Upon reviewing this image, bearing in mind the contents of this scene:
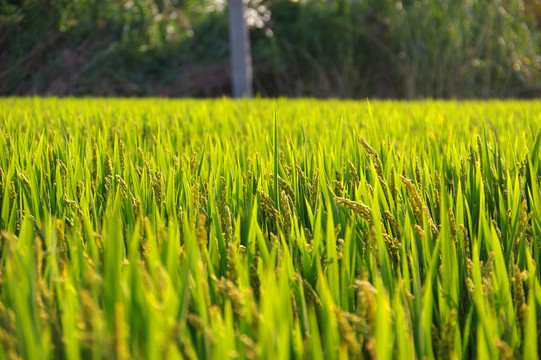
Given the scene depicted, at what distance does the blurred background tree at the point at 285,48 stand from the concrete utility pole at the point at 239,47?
8.27 ft

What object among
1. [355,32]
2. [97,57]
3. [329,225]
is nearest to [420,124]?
[329,225]

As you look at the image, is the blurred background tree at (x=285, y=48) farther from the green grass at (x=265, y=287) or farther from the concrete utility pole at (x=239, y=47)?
the green grass at (x=265, y=287)

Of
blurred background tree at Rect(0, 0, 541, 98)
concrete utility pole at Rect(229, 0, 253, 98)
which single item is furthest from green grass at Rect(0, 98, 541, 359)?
blurred background tree at Rect(0, 0, 541, 98)

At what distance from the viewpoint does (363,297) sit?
20.4 inches

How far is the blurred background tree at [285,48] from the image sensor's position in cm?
830

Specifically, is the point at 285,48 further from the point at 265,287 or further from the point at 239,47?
the point at 265,287

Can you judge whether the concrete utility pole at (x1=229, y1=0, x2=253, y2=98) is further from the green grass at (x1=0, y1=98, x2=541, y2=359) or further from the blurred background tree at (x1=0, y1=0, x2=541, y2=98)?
the green grass at (x1=0, y1=98, x2=541, y2=359)

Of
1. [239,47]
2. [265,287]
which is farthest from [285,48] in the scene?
[265,287]

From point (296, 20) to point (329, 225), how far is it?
398 inches

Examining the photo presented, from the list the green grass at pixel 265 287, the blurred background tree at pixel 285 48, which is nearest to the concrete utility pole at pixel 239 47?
the blurred background tree at pixel 285 48

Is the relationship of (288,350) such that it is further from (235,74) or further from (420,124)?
(235,74)

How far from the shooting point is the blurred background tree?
8297 millimetres

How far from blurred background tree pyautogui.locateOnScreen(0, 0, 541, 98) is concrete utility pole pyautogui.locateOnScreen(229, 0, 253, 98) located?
252 cm

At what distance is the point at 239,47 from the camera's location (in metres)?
6.97
